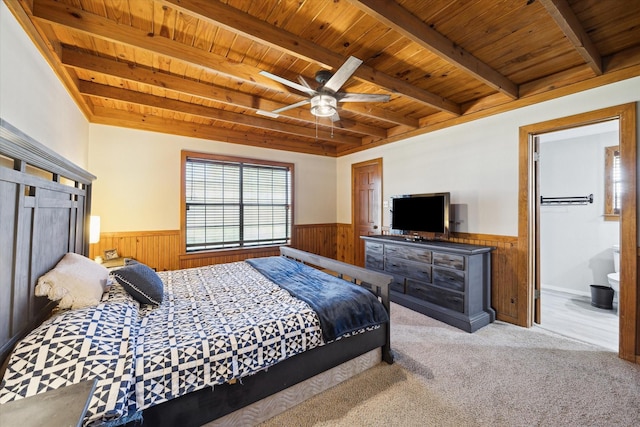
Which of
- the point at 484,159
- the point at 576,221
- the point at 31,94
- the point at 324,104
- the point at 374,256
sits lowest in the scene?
the point at 374,256

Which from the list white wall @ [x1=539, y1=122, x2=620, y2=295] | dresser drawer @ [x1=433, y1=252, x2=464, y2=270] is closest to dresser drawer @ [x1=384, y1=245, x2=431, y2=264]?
dresser drawer @ [x1=433, y1=252, x2=464, y2=270]

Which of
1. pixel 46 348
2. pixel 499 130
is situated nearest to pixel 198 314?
pixel 46 348

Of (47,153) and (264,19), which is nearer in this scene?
(47,153)

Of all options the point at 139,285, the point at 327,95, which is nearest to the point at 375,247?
the point at 327,95

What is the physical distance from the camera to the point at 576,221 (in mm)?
4137

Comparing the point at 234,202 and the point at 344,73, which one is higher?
the point at 344,73

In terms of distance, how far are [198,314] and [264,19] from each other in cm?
218

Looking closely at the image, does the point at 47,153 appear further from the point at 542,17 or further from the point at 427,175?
the point at 427,175

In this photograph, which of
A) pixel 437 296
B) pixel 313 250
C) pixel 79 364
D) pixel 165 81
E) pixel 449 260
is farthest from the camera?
pixel 313 250

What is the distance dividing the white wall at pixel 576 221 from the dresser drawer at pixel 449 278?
6.56 feet

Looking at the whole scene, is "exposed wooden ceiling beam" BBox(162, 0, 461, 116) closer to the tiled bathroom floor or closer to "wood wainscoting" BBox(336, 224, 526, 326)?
"wood wainscoting" BBox(336, 224, 526, 326)

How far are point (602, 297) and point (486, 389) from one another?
117 inches

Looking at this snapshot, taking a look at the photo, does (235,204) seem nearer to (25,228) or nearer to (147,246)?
(147,246)

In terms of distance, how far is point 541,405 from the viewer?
72.3 inches
